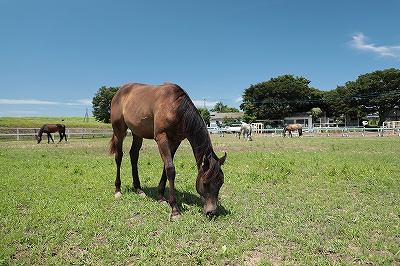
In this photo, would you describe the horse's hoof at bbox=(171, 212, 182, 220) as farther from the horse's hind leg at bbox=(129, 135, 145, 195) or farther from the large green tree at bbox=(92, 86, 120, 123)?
the large green tree at bbox=(92, 86, 120, 123)

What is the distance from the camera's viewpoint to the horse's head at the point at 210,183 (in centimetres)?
420

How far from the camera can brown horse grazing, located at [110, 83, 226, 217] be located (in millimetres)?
4250

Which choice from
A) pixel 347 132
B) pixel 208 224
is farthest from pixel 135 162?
pixel 347 132

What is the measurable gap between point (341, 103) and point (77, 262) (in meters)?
63.5

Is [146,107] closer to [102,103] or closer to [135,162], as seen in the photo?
[135,162]

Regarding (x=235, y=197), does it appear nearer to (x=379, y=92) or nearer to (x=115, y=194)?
(x=115, y=194)

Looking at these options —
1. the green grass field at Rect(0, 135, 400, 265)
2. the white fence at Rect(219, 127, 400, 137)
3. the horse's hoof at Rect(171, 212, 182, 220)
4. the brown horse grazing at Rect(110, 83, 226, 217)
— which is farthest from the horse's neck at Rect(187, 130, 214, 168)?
the white fence at Rect(219, 127, 400, 137)

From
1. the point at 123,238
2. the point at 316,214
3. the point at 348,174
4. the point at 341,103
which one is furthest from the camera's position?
the point at 341,103

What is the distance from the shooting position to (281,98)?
6406 centimetres

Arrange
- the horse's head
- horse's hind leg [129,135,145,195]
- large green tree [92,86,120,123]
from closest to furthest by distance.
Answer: the horse's head → horse's hind leg [129,135,145,195] → large green tree [92,86,120,123]

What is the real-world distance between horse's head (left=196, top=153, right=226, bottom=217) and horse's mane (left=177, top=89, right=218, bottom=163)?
180 millimetres

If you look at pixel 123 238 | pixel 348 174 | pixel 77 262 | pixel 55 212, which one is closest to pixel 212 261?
pixel 123 238

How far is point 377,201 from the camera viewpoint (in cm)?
511

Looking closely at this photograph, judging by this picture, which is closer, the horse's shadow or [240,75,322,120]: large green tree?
the horse's shadow
